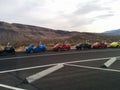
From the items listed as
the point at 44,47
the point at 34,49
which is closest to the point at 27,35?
the point at 44,47

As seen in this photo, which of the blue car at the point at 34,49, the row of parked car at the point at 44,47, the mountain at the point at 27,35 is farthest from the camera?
the mountain at the point at 27,35

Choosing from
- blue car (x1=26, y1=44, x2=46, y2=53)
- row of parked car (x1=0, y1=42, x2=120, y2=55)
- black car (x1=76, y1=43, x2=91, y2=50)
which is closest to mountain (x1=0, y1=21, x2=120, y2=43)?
row of parked car (x1=0, y1=42, x2=120, y2=55)

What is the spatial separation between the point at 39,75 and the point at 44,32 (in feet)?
608

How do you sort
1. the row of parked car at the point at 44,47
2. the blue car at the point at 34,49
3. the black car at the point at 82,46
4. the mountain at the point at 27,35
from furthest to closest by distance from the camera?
the mountain at the point at 27,35 → the black car at the point at 82,46 → the blue car at the point at 34,49 → the row of parked car at the point at 44,47

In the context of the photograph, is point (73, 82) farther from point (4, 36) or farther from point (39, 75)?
point (4, 36)

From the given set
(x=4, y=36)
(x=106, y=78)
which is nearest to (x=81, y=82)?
(x=106, y=78)

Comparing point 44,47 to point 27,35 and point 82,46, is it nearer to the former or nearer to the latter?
point 82,46

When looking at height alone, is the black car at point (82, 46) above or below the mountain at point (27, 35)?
below

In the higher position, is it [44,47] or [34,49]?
[44,47]

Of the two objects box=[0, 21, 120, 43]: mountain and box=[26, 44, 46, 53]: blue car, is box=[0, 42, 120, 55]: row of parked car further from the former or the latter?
box=[0, 21, 120, 43]: mountain

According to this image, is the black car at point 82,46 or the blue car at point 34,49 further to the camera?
the black car at point 82,46

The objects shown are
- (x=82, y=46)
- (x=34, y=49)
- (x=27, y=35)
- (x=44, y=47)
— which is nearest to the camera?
(x=34, y=49)

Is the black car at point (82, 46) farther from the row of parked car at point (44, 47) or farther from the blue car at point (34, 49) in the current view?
the blue car at point (34, 49)

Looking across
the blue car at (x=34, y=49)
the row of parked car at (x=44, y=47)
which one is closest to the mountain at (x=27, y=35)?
the row of parked car at (x=44, y=47)
